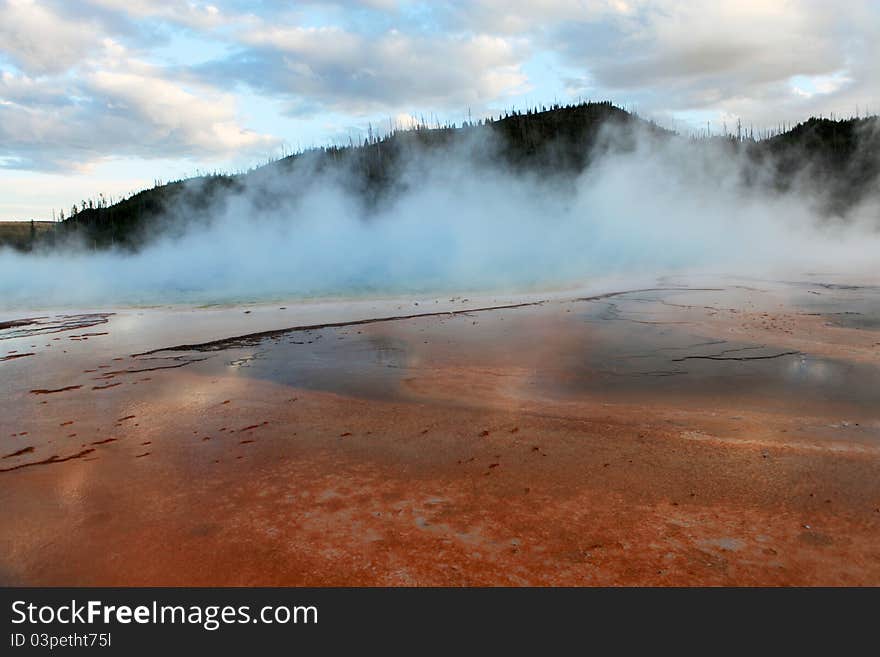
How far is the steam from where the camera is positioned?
19297 mm

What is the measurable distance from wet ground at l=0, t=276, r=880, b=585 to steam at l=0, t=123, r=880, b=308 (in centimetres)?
916

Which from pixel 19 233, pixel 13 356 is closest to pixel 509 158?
pixel 13 356

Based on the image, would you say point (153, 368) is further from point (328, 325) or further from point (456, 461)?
point (456, 461)

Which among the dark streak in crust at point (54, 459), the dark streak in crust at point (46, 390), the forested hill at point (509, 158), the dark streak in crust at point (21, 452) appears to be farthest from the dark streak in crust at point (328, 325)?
the forested hill at point (509, 158)

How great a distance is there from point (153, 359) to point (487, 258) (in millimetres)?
18836

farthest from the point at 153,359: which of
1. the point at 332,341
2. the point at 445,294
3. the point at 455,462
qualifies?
the point at 445,294

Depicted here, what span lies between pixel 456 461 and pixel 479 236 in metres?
27.5

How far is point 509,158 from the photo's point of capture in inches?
1976

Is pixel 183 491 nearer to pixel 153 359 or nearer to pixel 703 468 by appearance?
pixel 703 468

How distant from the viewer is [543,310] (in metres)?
9.84

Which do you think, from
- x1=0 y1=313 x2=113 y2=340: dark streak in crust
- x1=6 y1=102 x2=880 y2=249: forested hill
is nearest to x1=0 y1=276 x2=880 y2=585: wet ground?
x1=0 y1=313 x2=113 y2=340: dark streak in crust

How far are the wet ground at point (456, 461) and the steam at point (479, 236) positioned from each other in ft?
30.0

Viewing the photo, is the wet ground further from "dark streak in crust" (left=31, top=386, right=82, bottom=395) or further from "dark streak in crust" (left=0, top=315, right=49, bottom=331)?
"dark streak in crust" (left=0, top=315, right=49, bottom=331)

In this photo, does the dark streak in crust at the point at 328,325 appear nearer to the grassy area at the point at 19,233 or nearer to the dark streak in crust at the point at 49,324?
the dark streak in crust at the point at 49,324
